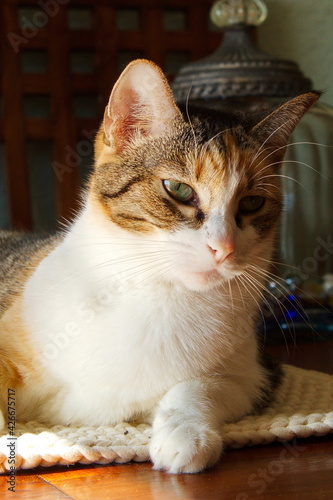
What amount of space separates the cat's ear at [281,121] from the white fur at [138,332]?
22 cm

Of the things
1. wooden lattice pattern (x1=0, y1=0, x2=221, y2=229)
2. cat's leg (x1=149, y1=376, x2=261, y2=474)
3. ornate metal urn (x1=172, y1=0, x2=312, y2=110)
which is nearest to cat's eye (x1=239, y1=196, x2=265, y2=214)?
cat's leg (x1=149, y1=376, x2=261, y2=474)

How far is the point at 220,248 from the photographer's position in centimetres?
103

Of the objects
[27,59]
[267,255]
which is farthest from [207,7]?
[267,255]

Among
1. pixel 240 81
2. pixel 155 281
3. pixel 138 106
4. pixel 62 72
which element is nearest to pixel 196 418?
pixel 155 281

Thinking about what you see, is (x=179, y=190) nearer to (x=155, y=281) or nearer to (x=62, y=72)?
(x=155, y=281)

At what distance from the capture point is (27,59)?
2.91 metres

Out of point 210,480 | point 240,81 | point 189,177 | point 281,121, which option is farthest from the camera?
point 240,81

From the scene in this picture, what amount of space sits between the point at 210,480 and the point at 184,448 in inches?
2.3

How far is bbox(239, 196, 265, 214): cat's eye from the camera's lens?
1172 mm

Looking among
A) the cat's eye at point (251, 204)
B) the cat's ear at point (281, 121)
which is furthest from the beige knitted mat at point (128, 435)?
the cat's ear at point (281, 121)

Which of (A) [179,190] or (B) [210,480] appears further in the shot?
(A) [179,190]

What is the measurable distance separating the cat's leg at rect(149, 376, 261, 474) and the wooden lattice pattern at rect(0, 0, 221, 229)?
1.68 m

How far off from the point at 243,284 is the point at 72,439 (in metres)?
0.39

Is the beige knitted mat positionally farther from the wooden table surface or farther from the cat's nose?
the cat's nose
